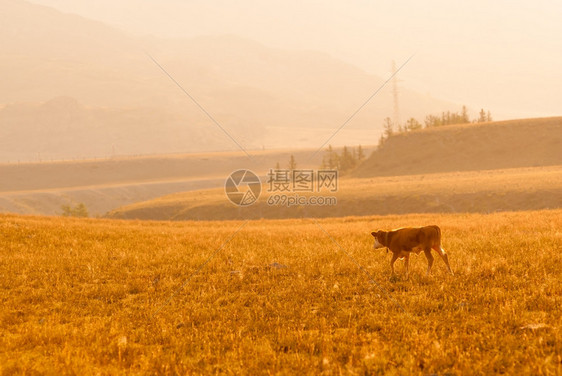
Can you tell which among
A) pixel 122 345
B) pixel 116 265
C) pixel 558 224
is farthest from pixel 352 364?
pixel 558 224

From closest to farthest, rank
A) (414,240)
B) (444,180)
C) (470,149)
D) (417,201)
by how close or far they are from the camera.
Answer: (414,240) < (417,201) < (444,180) < (470,149)

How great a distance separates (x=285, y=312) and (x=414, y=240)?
3912 millimetres

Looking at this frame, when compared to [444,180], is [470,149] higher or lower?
higher

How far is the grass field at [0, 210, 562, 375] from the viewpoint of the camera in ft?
25.2

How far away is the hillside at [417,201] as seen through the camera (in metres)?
50.9

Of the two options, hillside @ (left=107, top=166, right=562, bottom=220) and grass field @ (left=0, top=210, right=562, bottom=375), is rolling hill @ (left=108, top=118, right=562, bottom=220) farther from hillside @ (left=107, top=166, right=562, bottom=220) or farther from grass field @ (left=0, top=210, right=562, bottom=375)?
grass field @ (left=0, top=210, right=562, bottom=375)

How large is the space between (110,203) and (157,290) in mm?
157832

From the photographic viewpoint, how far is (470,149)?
332 feet

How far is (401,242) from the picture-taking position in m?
11.5

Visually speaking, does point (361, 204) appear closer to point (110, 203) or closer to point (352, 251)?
point (352, 251)

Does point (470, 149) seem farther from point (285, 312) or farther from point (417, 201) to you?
point (285, 312)

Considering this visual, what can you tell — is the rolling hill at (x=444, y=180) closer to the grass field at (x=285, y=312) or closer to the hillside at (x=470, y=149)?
the hillside at (x=470, y=149)

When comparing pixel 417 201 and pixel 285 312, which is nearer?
pixel 285 312

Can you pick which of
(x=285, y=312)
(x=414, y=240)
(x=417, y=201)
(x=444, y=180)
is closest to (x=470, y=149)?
(x=444, y=180)
